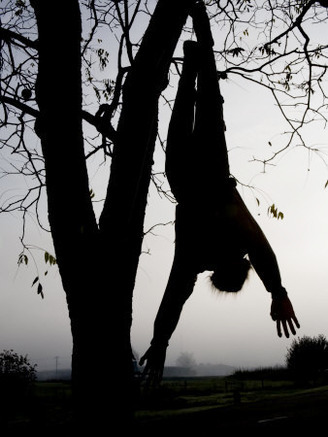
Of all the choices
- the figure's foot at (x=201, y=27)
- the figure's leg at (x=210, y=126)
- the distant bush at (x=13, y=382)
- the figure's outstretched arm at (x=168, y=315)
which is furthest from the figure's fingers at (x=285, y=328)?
the distant bush at (x=13, y=382)

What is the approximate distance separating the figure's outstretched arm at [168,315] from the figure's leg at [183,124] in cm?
50

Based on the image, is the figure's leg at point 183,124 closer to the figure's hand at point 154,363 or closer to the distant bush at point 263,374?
the figure's hand at point 154,363

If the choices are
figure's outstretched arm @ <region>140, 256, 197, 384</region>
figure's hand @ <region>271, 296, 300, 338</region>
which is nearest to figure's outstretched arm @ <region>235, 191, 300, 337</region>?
figure's hand @ <region>271, 296, 300, 338</region>

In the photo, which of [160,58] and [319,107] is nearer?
[160,58]

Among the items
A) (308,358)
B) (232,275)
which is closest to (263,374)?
(308,358)

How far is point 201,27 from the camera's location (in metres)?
2.14

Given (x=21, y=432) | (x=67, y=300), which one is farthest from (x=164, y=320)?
(x=21, y=432)

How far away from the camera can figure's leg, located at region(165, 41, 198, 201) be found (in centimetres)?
206

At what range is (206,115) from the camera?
197 cm

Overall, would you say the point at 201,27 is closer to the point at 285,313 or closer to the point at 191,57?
the point at 191,57

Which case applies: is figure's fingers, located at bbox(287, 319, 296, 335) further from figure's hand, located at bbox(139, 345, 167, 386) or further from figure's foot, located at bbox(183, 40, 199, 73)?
figure's foot, located at bbox(183, 40, 199, 73)

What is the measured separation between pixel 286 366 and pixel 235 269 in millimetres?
34172

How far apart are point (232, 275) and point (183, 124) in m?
0.93

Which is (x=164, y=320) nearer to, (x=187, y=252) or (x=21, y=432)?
(x=187, y=252)
